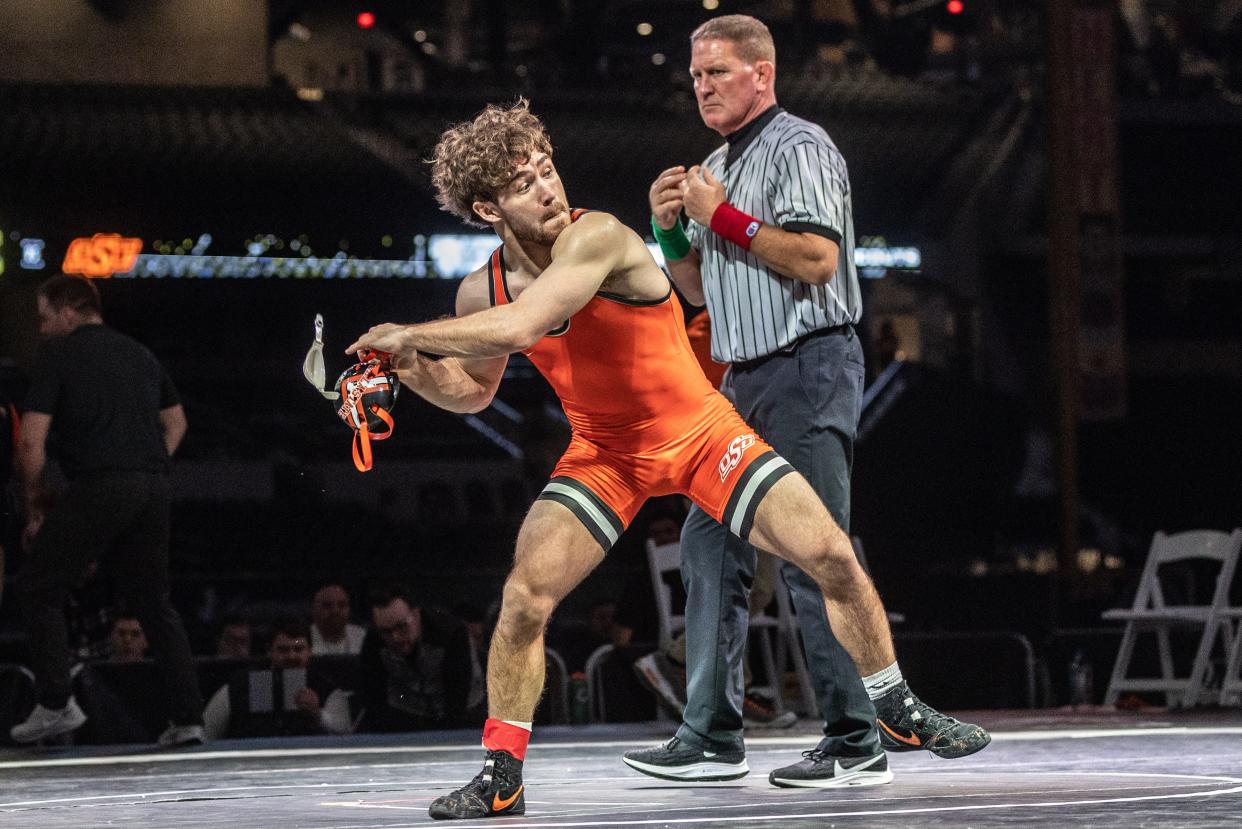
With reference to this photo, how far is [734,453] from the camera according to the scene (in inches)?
145

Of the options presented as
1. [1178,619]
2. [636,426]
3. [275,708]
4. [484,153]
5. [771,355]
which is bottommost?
[275,708]

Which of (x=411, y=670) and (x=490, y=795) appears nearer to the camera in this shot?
(x=490, y=795)

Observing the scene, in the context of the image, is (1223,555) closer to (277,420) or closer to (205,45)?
(205,45)

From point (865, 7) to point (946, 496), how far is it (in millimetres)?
4913

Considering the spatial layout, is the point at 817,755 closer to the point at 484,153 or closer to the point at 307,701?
the point at 484,153

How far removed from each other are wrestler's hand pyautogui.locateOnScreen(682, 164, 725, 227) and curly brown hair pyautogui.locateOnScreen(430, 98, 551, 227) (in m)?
0.46

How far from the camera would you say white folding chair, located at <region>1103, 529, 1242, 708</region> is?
7407mm

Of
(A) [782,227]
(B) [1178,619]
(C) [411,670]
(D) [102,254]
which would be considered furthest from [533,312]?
(D) [102,254]

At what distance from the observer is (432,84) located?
1719 centimetres

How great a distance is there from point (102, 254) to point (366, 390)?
619 inches

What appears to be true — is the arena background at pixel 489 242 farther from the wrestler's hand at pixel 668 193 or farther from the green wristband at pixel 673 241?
the wrestler's hand at pixel 668 193

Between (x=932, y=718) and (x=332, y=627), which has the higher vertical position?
(x=932, y=718)

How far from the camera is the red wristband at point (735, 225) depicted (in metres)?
3.90

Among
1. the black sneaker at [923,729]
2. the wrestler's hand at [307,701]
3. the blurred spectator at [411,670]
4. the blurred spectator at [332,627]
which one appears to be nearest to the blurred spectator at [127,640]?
the blurred spectator at [332,627]
